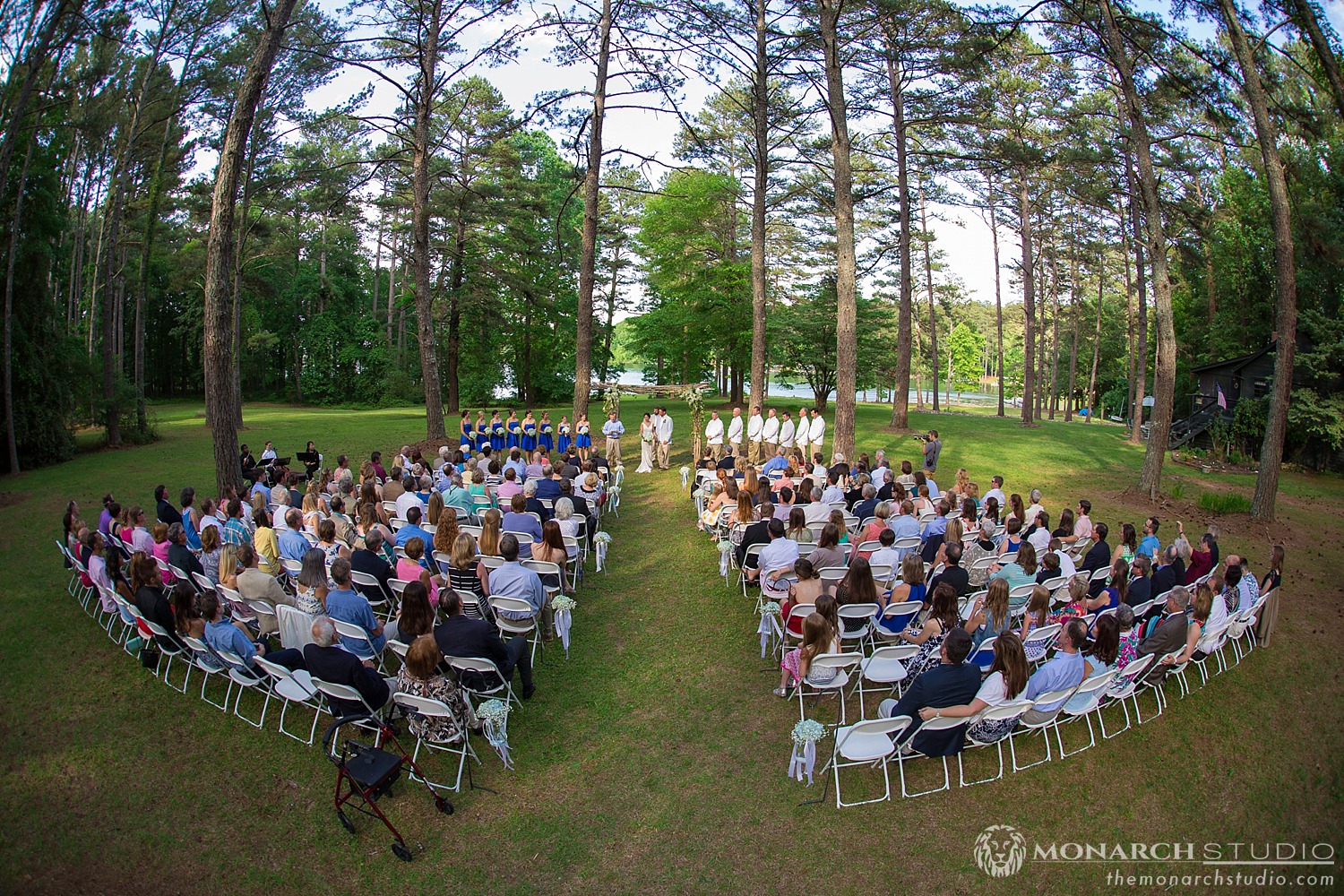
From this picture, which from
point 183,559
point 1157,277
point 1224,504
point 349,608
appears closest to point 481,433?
point 183,559

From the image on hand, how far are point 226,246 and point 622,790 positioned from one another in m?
9.68

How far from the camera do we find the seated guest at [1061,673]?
503cm

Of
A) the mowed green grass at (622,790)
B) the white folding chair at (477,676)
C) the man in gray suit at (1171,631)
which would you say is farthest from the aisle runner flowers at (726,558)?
the man in gray suit at (1171,631)

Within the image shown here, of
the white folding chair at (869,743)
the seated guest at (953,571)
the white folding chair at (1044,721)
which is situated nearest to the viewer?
the white folding chair at (869,743)

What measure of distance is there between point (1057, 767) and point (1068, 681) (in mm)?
752

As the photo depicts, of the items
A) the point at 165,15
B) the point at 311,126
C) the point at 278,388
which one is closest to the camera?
the point at 165,15

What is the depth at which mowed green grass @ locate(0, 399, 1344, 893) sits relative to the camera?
13.9 feet

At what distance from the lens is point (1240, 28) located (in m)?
11.4

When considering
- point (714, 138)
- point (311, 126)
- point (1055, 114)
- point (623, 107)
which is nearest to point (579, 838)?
point (623, 107)

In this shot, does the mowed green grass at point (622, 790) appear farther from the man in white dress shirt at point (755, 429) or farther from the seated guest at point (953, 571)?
the man in white dress shirt at point (755, 429)

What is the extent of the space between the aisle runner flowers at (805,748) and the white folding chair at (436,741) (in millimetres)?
2331

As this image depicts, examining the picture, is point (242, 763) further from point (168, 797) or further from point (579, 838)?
point (579, 838)

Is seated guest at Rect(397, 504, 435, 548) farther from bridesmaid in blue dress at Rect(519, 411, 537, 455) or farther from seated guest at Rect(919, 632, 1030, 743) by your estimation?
bridesmaid in blue dress at Rect(519, 411, 537, 455)

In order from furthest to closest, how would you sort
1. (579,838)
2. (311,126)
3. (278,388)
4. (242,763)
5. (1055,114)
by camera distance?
(278,388), (1055,114), (311,126), (242,763), (579,838)
